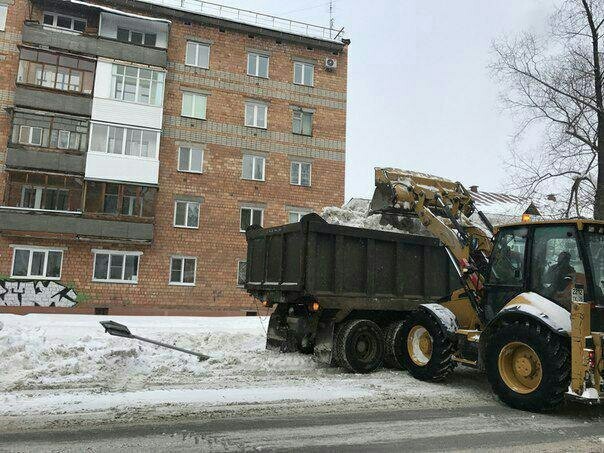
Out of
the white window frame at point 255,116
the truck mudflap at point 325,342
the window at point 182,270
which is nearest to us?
the truck mudflap at point 325,342

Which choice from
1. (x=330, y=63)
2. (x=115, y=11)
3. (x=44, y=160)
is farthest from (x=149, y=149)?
(x=330, y=63)

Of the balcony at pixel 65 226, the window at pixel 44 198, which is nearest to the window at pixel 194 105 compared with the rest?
the balcony at pixel 65 226

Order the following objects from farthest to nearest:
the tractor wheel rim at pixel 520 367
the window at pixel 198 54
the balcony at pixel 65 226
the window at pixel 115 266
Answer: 1. the window at pixel 198 54
2. the window at pixel 115 266
3. the balcony at pixel 65 226
4. the tractor wheel rim at pixel 520 367

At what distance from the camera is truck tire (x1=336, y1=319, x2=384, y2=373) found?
853 centimetres

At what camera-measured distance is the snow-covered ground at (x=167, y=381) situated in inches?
237

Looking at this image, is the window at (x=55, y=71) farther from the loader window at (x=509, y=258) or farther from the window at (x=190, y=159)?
the loader window at (x=509, y=258)

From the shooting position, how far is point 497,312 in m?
7.23

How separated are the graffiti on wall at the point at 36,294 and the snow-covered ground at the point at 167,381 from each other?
40.1 ft

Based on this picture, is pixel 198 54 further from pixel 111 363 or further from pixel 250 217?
pixel 111 363

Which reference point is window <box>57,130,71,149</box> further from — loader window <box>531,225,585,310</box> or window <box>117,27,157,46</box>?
loader window <box>531,225,585,310</box>

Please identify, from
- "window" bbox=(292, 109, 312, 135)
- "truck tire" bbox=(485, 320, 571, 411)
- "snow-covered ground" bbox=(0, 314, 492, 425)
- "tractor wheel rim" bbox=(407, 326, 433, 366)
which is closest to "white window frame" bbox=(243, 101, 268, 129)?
"window" bbox=(292, 109, 312, 135)

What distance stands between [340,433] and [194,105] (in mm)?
21684

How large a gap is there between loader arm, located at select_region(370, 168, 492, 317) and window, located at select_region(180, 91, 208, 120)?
1654cm

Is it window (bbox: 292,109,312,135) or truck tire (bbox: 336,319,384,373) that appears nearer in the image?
truck tire (bbox: 336,319,384,373)
